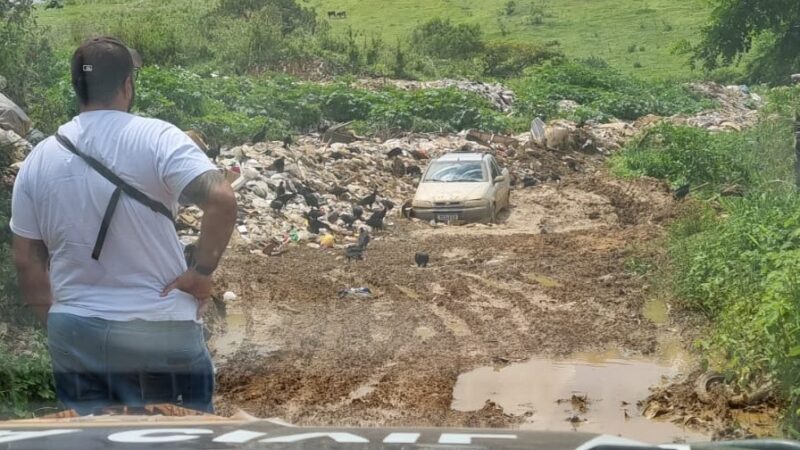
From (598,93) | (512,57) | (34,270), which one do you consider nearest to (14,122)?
(34,270)

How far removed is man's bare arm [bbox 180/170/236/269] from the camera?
361cm

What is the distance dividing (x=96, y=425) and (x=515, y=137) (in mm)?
28813

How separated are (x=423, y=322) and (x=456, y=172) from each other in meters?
9.24

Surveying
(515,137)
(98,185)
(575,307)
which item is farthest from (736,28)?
(98,185)

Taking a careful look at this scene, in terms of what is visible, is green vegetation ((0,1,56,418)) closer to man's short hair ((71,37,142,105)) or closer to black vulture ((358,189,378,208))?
man's short hair ((71,37,142,105))

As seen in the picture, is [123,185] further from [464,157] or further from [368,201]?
[464,157]

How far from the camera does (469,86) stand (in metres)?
38.2

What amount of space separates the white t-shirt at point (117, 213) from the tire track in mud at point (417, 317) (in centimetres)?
433

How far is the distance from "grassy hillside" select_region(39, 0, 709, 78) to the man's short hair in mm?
40009

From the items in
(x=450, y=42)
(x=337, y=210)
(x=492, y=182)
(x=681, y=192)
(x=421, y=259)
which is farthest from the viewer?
(x=450, y=42)

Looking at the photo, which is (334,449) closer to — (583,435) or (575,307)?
(583,435)

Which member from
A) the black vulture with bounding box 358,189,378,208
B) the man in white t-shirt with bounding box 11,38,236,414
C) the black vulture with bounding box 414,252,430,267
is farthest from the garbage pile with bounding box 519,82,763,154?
the man in white t-shirt with bounding box 11,38,236,414

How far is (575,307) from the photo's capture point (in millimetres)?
11859

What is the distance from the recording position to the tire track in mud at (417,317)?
8.59 meters
